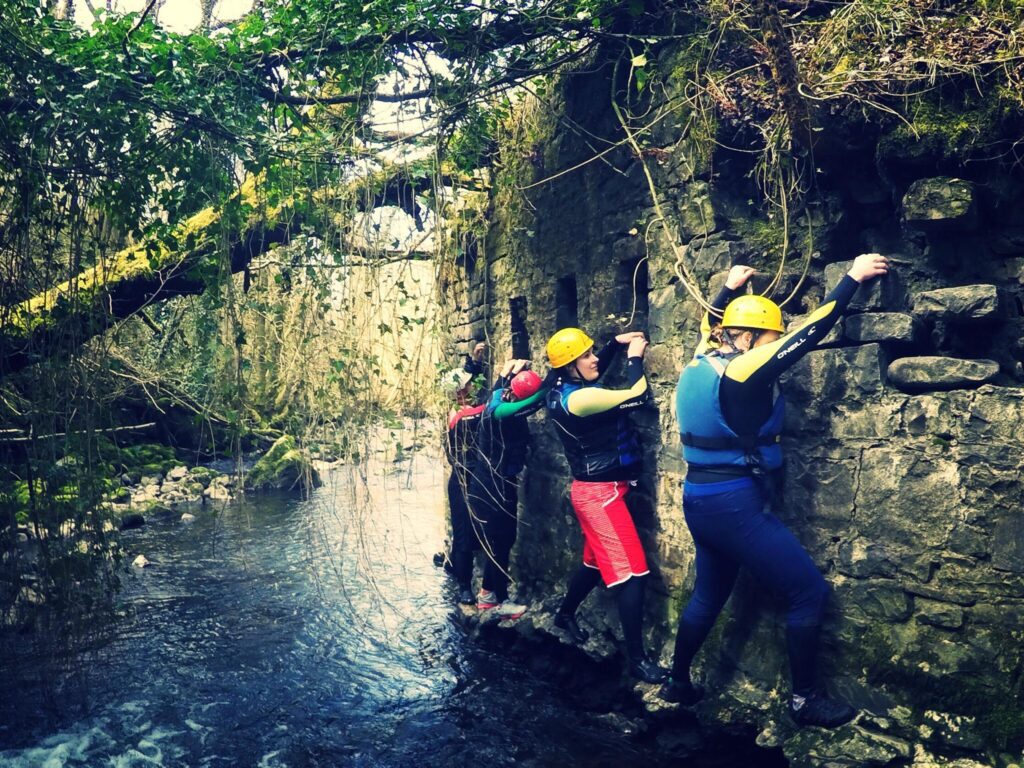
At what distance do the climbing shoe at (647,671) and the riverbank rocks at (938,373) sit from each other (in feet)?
6.73

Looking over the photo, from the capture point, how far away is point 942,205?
3.53m

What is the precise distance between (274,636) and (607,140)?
4.45m

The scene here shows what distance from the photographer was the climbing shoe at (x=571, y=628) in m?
5.21

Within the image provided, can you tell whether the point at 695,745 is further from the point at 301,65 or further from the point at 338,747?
the point at 301,65

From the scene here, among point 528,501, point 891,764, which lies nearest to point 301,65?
point 528,501

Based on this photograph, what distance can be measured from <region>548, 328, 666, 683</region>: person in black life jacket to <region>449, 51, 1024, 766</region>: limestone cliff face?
0.16 meters

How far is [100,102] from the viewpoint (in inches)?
180

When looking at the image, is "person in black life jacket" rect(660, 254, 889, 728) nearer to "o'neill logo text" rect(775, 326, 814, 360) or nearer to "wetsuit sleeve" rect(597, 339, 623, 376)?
"o'neill logo text" rect(775, 326, 814, 360)

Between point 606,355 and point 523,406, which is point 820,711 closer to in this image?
point 606,355

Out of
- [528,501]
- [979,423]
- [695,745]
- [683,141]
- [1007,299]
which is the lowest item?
[695,745]

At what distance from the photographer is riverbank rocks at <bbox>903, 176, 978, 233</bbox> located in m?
3.51

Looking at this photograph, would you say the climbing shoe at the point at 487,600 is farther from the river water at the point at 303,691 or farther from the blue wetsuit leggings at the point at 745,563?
the blue wetsuit leggings at the point at 745,563

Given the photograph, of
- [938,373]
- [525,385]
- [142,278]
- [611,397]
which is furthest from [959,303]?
[142,278]

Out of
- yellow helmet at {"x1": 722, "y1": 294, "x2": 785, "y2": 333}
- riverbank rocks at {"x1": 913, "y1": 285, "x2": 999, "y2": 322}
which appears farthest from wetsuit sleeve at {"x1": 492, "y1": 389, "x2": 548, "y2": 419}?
riverbank rocks at {"x1": 913, "y1": 285, "x2": 999, "y2": 322}
